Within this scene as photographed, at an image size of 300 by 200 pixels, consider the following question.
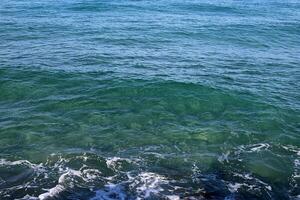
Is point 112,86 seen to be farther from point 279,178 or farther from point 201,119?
point 279,178

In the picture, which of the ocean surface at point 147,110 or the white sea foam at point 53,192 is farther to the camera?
the ocean surface at point 147,110

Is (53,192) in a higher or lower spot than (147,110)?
lower

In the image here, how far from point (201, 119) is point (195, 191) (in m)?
7.29

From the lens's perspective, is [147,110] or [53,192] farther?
[147,110]

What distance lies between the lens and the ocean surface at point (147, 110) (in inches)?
669

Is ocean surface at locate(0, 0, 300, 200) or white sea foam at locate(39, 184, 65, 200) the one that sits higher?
ocean surface at locate(0, 0, 300, 200)

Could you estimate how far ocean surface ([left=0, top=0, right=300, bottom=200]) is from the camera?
17.0m

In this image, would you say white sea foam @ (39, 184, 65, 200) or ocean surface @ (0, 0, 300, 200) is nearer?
white sea foam @ (39, 184, 65, 200)

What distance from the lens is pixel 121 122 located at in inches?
873

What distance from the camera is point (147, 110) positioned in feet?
77.8

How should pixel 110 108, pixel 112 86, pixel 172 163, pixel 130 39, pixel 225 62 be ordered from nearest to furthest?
pixel 172 163, pixel 110 108, pixel 112 86, pixel 225 62, pixel 130 39

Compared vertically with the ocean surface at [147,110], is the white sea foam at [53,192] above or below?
below

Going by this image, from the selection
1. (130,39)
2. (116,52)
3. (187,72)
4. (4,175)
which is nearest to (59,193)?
(4,175)

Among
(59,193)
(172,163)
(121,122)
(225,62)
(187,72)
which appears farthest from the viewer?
(225,62)
